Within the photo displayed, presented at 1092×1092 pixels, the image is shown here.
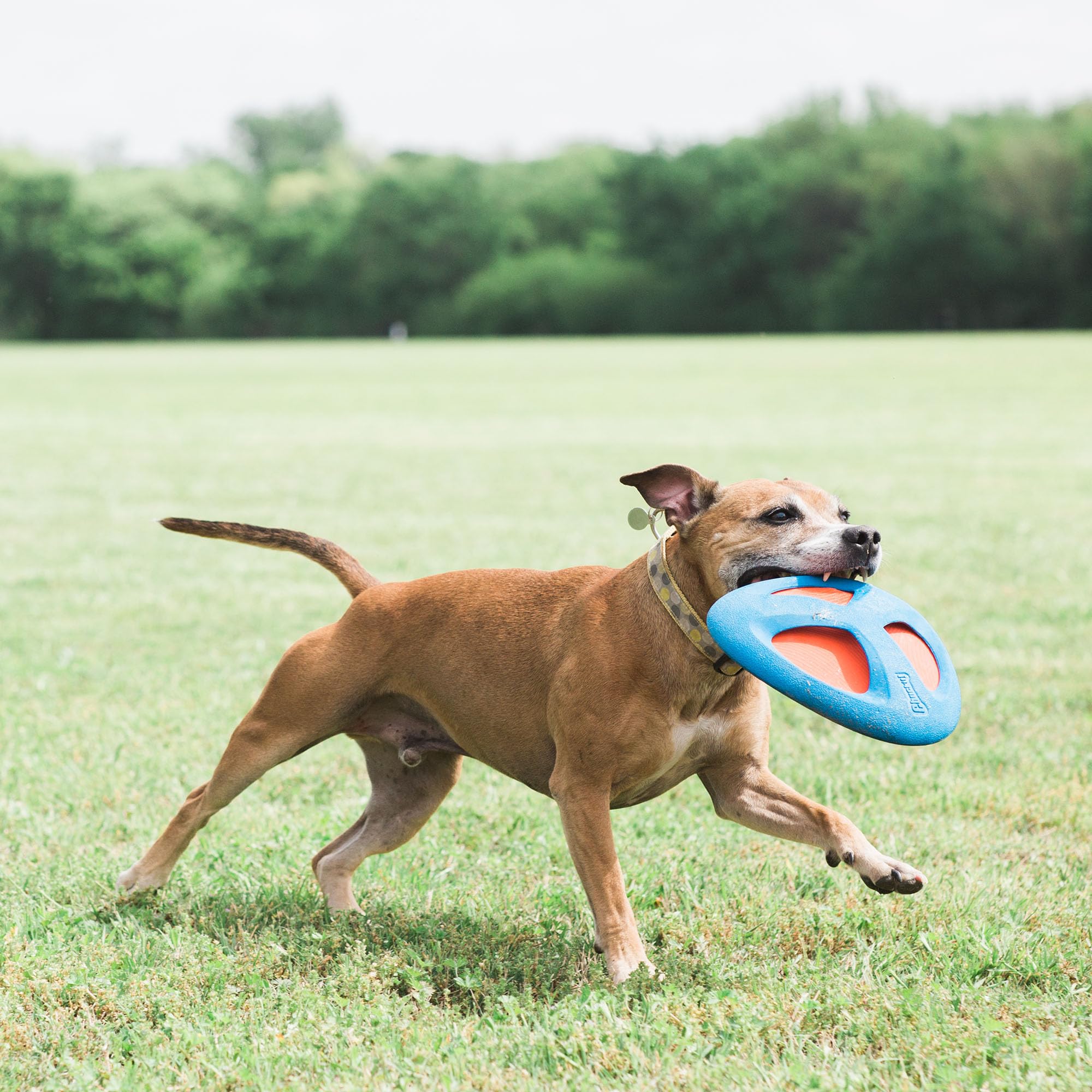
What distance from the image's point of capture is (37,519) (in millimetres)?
13086

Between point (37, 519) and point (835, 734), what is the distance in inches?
360

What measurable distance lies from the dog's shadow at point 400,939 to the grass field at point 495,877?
0.01m

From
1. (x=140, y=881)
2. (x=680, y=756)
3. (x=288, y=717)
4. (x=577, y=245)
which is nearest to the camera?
(x=680, y=756)

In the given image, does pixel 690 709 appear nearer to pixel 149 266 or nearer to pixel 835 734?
pixel 835 734

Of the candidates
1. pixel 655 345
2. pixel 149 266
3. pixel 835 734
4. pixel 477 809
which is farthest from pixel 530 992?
pixel 149 266

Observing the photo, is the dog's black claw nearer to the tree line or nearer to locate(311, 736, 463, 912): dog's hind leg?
locate(311, 736, 463, 912): dog's hind leg

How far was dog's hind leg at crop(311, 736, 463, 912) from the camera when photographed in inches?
180

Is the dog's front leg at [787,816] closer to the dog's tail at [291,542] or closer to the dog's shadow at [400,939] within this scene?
the dog's shadow at [400,939]

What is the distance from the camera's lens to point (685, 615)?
3.92 metres

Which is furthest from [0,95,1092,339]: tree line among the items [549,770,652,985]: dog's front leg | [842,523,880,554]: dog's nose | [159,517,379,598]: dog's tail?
[549,770,652,985]: dog's front leg

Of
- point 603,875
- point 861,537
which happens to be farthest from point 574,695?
point 861,537

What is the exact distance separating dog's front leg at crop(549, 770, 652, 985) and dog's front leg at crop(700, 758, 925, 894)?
0.47m

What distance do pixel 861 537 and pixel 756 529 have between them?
1.01 ft

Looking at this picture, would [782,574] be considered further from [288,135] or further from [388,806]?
[288,135]
